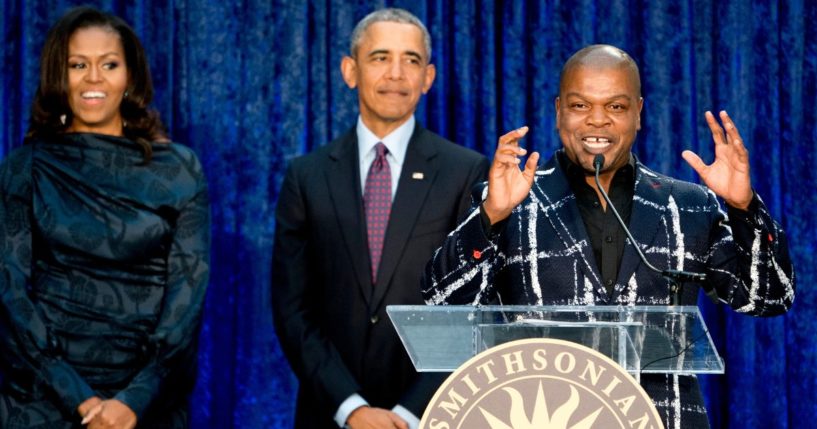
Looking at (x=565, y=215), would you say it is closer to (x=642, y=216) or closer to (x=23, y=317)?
(x=642, y=216)

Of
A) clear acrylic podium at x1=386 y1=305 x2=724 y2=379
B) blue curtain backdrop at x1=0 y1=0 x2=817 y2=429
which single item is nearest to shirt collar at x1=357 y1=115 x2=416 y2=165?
blue curtain backdrop at x1=0 y1=0 x2=817 y2=429

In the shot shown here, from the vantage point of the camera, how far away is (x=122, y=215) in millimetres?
3393

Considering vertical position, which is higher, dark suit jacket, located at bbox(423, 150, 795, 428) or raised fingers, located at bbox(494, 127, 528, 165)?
raised fingers, located at bbox(494, 127, 528, 165)

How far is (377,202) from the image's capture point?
11.8 ft

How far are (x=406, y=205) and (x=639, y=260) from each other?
3.74 ft

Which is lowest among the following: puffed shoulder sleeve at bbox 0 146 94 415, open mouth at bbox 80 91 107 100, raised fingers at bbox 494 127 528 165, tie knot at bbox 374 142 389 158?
puffed shoulder sleeve at bbox 0 146 94 415

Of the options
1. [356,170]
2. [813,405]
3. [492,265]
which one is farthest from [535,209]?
[813,405]

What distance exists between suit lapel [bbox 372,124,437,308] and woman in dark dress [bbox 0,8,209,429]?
1.53 ft

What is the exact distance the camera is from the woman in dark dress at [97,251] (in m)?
3.26

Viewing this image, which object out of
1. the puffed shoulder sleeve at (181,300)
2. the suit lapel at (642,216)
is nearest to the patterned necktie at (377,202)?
the puffed shoulder sleeve at (181,300)

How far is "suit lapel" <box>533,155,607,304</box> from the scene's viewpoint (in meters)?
2.51

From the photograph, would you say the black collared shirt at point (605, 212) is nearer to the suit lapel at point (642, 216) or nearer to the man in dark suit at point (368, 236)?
the suit lapel at point (642, 216)

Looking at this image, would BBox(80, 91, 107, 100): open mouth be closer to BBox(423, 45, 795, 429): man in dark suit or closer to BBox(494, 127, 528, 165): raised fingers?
BBox(423, 45, 795, 429): man in dark suit

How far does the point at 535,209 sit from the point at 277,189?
74.4 inches
